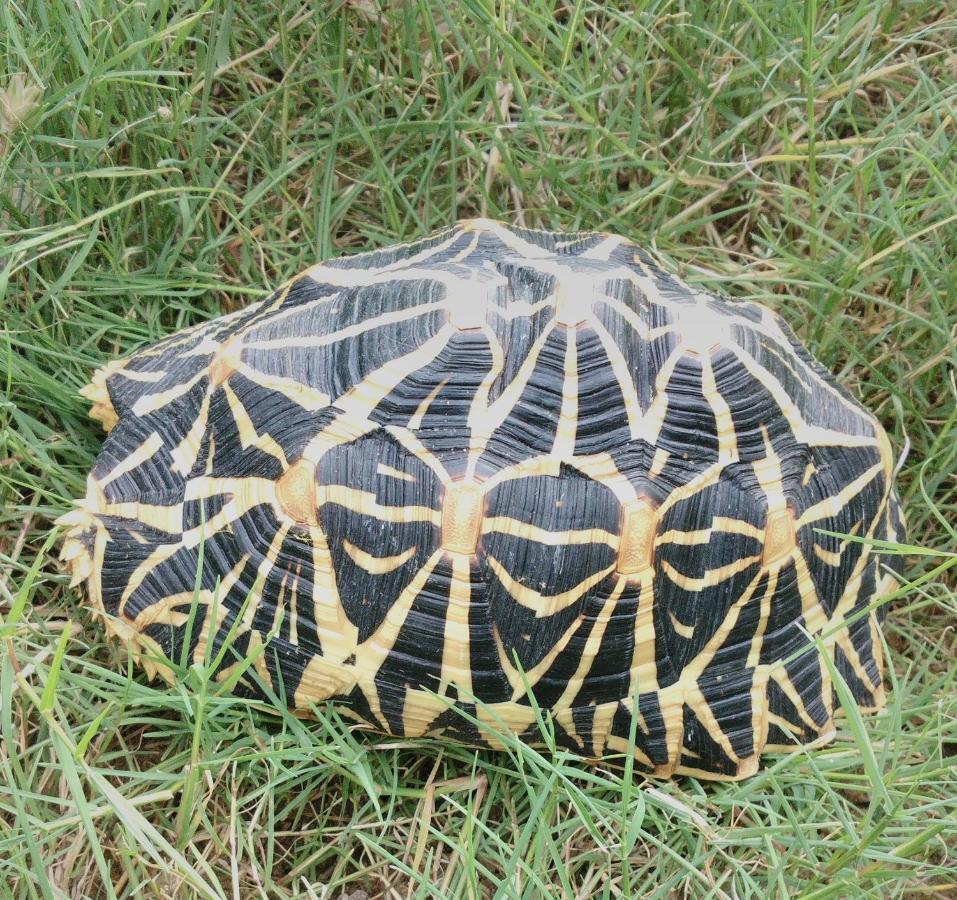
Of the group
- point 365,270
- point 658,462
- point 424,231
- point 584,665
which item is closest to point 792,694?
point 584,665

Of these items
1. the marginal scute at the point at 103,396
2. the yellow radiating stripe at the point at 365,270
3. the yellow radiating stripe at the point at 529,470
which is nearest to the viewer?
the yellow radiating stripe at the point at 529,470

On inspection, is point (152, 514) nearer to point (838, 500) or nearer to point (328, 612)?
point (328, 612)

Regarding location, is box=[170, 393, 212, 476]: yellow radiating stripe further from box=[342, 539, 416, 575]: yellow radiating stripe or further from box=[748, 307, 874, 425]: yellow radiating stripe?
box=[748, 307, 874, 425]: yellow radiating stripe

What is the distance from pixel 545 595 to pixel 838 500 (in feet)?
1.88

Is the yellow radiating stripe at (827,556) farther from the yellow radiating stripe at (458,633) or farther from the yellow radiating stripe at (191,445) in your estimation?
the yellow radiating stripe at (191,445)

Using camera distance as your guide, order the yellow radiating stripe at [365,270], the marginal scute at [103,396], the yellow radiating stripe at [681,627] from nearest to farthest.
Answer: the yellow radiating stripe at [681,627], the yellow radiating stripe at [365,270], the marginal scute at [103,396]

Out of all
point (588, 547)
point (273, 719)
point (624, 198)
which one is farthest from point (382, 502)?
point (624, 198)

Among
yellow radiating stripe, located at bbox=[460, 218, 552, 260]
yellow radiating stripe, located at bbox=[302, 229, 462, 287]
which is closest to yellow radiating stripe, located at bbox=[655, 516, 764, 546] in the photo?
yellow radiating stripe, located at bbox=[460, 218, 552, 260]

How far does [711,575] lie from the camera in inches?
62.6

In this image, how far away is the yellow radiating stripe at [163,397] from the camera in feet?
5.67

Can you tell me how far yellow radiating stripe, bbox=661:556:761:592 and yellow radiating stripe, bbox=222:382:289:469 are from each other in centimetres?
65

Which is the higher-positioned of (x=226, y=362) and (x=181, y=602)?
(x=226, y=362)

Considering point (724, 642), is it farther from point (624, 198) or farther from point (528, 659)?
point (624, 198)

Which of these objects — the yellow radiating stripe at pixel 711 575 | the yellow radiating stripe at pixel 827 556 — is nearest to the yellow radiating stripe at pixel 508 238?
the yellow radiating stripe at pixel 711 575
